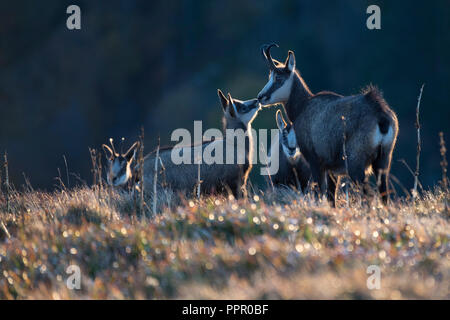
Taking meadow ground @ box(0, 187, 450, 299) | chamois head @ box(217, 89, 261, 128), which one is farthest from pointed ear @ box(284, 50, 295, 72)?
meadow ground @ box(0, 187, 450, 299)

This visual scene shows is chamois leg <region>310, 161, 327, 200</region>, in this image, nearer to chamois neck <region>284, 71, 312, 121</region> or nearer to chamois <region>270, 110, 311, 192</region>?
chamois neck <region>284, 71, 312, 121</region>

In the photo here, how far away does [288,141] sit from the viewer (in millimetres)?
10648

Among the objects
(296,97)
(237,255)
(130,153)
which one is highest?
(296,97)

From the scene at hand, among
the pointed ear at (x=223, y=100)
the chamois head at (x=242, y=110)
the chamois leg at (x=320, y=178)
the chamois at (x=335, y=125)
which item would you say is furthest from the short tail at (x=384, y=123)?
the pointed ear at (x=223, y=100)

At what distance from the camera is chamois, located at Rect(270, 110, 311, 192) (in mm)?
10641

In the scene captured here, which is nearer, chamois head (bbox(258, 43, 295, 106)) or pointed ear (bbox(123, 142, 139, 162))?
chamois head (bbox(258, 43, 295, 106))

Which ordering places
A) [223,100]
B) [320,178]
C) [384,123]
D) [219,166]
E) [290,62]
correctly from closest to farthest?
1. [384,123]
2. [320,178]
3. [290,62]
4. [219,166]
5. [223,100]

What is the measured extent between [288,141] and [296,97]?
1397mm

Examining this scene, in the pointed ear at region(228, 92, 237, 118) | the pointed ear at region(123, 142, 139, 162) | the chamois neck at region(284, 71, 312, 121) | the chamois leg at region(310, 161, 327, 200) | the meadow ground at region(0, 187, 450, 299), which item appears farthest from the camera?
the pointed ear at region(228, 92, 237, 118)

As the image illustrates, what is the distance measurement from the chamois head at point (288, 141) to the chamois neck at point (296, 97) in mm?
829

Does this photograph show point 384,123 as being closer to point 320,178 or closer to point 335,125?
point 335,125

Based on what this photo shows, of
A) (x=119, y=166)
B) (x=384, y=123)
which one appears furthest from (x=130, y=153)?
(x=384, y=123)

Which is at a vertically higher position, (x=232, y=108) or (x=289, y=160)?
(x=232, y=108)
